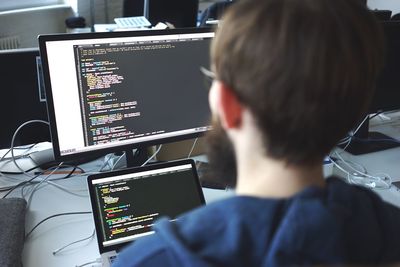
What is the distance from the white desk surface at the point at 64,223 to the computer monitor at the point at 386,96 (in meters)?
0.12

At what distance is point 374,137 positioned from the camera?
179 cm

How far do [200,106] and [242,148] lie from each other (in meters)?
0.75

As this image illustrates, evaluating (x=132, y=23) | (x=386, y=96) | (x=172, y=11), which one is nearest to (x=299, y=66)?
(x=386, y=96)

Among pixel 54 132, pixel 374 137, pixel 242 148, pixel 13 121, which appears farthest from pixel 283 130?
pixel 374 137

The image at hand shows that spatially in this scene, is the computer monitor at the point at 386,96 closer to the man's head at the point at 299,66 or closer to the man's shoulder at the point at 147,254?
the man's head at the point at 299,66

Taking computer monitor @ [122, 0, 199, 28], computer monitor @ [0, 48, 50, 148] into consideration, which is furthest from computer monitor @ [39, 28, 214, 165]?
computer monitor @ [122, 0, 199, 28]

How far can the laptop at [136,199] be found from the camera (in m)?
1.10

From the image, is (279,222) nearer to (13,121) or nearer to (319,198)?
(319,198)

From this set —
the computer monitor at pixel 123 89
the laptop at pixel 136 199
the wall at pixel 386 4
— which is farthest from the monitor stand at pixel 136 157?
the wall at pixel 386 4

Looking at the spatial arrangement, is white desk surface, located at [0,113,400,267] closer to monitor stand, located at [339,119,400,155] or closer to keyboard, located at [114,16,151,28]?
monitor stand, located at [339,119,400,155]

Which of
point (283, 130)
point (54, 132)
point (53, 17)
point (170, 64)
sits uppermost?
point (283, 130)

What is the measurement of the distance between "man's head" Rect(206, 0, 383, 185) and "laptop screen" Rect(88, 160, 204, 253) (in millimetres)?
605

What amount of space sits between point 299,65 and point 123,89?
0.78 metres

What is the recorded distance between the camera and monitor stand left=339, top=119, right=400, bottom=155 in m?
1.69
